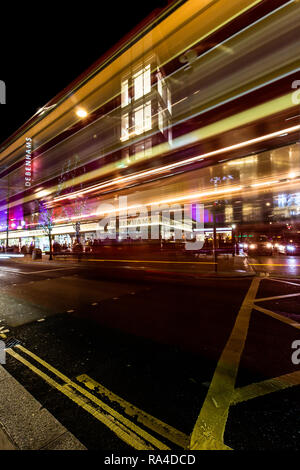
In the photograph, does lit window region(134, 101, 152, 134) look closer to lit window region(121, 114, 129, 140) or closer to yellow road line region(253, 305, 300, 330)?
lit window region(121, 114, 129, 140)

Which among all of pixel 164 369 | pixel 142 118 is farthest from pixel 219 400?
pixel 142 118

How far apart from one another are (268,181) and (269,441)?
48.8 feet

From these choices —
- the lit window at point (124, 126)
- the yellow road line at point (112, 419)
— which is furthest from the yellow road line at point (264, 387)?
the lit window at point (124, 126)

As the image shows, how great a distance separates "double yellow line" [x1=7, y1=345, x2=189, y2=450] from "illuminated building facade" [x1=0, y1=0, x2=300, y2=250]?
9.24m

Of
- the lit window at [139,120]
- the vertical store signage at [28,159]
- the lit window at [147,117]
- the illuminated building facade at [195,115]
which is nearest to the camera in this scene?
the illuminated building facade at [195,115]

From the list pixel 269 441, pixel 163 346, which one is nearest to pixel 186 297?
pixel 163 346

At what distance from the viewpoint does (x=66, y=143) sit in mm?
23922

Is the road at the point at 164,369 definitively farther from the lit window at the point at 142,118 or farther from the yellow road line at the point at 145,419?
the lit window at the point at 142,118

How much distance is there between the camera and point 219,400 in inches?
84.7

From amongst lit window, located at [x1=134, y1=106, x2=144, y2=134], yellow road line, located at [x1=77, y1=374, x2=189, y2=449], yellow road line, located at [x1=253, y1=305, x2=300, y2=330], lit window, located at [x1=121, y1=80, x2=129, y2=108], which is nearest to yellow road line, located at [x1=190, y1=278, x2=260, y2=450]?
yellow road line, located at [x1=77, y1=374, x2=189, y2=449]

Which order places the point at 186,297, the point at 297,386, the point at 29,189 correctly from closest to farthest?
the point at 297,386
the point at 186,297
the point at 29,189

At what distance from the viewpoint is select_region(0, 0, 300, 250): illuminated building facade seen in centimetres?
888

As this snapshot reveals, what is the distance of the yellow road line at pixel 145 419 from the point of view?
1691mm
